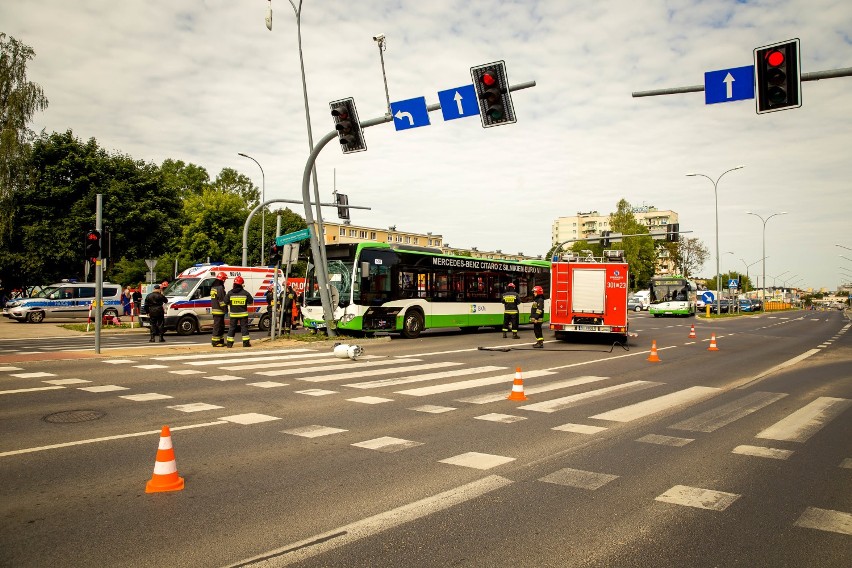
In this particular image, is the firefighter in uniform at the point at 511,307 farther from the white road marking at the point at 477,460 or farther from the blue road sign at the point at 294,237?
the white road marking at the point at 477,460

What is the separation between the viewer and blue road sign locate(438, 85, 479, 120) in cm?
1398

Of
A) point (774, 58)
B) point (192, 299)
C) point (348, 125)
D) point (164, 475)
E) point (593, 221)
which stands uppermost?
point (593, 221)

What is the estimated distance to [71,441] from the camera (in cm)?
656

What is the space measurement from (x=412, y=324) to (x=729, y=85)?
13.0 metres

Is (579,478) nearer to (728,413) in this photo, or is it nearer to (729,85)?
(728,413)

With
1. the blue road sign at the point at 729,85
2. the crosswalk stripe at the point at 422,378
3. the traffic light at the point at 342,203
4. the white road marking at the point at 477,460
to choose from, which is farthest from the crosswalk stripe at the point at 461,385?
the traffic light at the point at 342,203

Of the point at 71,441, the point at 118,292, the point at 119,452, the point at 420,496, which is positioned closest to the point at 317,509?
the point at 420,496

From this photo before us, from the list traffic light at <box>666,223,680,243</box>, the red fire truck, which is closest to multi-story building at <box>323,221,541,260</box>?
traffic light at <box>666,223,680,243</box>

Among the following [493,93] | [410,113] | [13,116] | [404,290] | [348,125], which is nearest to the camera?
[493,93]

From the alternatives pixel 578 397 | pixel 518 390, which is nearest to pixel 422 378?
pixel 518 390

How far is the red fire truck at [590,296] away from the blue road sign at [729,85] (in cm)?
904

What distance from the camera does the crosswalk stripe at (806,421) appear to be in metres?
7.22

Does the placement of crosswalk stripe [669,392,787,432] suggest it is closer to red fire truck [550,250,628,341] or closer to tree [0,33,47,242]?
red fire truck [550,250,628,341]

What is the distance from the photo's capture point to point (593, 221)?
15438cm
